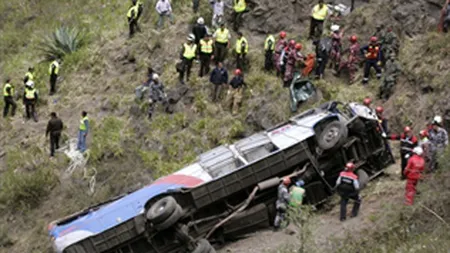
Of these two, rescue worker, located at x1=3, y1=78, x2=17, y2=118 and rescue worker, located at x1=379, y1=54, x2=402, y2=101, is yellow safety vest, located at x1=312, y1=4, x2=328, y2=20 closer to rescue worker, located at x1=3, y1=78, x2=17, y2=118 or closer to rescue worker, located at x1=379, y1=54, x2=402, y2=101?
rescue worker, located at x1=379, y1=54, x2=402, y2=101

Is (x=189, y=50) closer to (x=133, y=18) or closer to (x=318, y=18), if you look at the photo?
(x=318, y=18)

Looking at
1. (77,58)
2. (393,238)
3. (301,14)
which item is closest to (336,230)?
(393,238)

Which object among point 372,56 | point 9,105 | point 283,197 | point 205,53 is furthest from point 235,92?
point 9,105

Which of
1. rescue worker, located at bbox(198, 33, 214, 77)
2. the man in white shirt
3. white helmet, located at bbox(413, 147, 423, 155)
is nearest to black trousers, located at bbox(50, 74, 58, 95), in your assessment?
the man in white shirt

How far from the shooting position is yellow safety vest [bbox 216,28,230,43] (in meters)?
18.8

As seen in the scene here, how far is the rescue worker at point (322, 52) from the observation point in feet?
57.9

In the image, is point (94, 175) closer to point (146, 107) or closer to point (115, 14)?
point (146, 107)

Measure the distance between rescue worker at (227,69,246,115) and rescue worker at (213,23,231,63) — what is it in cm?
152

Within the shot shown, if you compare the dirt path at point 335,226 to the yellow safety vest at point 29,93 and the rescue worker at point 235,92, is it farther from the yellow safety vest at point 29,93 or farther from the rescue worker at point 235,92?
the yellow safety vest at point 29,93

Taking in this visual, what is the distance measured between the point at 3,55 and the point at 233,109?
11.5 m

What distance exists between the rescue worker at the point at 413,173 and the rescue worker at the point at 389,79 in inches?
174

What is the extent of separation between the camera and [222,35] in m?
18.9

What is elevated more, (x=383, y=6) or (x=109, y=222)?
(x=383, y=6)

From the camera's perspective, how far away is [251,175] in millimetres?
13242
